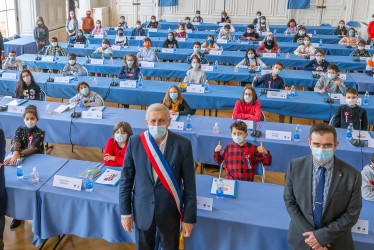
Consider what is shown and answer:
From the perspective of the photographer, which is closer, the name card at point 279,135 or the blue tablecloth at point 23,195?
the blue tablecloth at point 23,195

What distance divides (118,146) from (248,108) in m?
2.10

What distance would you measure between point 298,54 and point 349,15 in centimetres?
698

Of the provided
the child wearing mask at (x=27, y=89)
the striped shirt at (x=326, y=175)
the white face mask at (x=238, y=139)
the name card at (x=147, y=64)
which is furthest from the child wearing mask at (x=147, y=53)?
the striped shirt at (x=326, y=175)

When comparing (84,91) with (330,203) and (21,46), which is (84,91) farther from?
(21,46)

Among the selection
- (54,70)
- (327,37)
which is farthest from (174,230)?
(327,37)

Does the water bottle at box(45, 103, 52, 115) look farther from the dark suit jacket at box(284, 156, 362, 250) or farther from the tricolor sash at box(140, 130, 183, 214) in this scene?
the dark suit jacket at box(284, 156, 362, 250)

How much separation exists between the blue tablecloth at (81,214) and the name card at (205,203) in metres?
0.62

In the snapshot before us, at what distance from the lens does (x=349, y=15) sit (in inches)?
611

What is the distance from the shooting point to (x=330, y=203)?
2.43 meters

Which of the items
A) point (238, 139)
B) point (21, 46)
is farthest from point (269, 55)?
point (21, 46)

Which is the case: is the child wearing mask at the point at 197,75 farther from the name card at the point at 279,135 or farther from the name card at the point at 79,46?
the name card at the point at 79,46

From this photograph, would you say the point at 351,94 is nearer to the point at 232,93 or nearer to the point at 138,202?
the point at 232,93

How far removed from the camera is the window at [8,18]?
12836 mm

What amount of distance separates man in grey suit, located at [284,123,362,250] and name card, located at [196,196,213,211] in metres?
0.77
